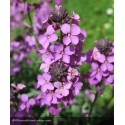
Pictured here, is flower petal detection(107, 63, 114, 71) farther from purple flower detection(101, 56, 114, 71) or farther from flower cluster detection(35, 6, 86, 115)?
flower cluster detection(35, 6, 86, 115)

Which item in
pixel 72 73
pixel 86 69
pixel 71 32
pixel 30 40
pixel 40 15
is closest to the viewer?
pixel 71 32

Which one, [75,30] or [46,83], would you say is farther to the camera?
[46,83]

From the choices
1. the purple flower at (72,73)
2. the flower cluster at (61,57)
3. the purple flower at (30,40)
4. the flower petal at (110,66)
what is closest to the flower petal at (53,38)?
the flower cluster at (61,57)

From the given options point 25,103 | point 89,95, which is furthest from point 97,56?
point 89,95

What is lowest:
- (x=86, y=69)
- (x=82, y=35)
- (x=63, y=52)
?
(x=86, y=69)

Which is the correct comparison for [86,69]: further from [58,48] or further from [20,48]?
[58,48]

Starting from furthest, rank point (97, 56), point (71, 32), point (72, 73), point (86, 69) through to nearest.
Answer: point (86, 69) → point (97, 56) → point (72, 73) → point (71, 32)
